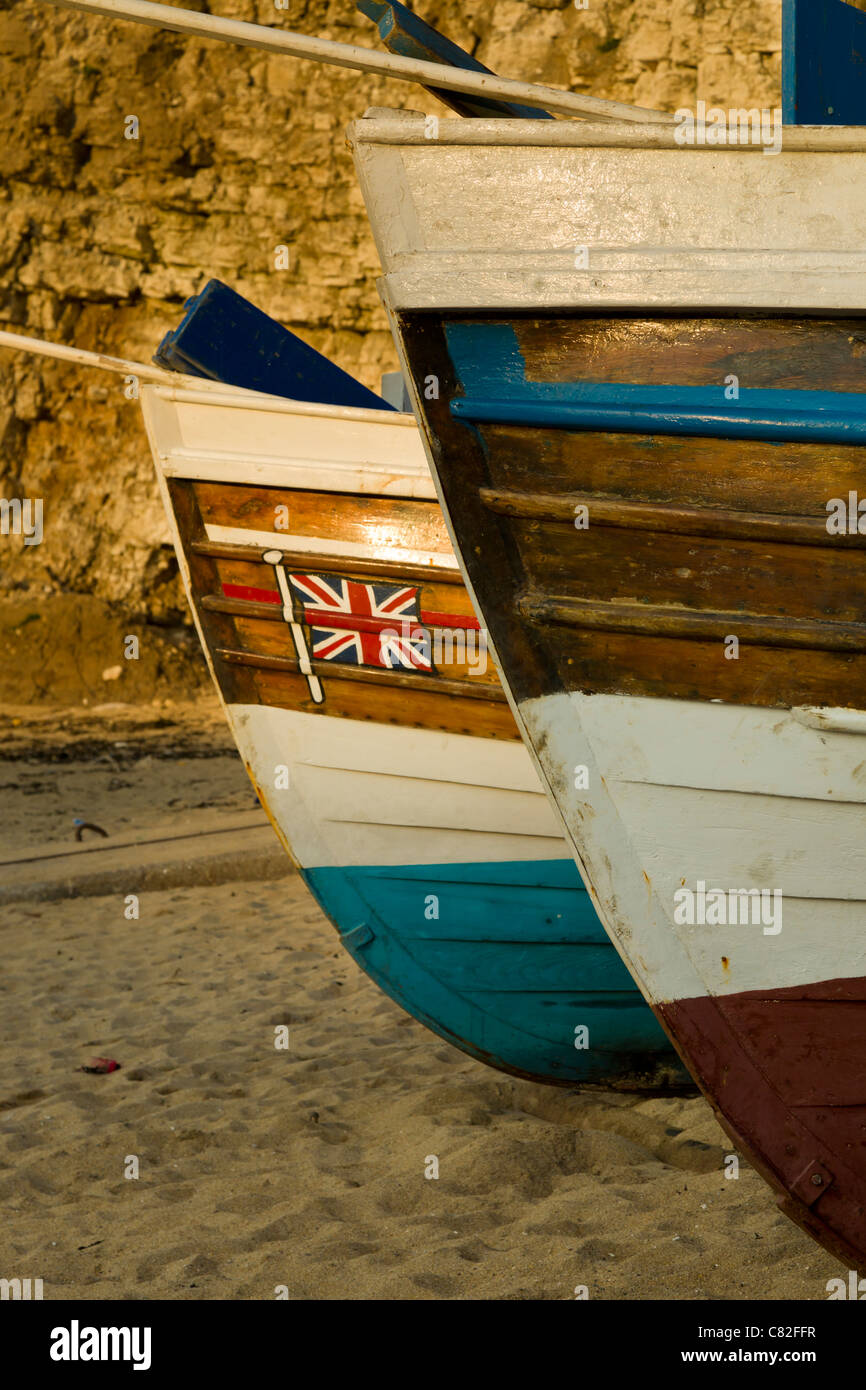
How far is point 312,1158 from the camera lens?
3266mm

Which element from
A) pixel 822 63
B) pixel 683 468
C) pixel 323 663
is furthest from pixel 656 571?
pixel 323 663

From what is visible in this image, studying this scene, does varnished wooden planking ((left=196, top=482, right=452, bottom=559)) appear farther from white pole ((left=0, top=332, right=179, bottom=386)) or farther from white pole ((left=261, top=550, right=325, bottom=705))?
white pole ((left=0, top=332, right=179, bottom=386))

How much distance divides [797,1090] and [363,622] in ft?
5.89

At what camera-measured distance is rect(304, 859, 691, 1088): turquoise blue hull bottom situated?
3.51 meters

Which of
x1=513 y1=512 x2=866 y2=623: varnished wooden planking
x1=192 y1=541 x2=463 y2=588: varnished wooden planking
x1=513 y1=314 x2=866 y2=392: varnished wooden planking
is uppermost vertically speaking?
x1=192 y1=541 x2=463 y2=588: varnished wooden planking

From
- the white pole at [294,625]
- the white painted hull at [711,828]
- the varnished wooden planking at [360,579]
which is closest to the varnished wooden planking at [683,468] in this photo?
the white painted hull at [711,828]

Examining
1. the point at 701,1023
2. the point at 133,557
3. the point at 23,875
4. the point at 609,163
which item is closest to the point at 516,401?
the point at 609,163

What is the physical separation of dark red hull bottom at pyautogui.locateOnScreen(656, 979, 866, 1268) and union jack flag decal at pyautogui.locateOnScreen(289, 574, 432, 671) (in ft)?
4.99

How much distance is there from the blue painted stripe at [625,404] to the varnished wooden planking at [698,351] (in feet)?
0.05

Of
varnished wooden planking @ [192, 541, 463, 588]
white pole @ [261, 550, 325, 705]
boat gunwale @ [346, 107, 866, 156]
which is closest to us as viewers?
boat gunwale @ [346, 107, 866, 156]

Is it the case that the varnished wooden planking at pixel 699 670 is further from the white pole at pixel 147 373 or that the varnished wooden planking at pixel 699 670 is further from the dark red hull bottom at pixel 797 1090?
the white pole at pixel 147 373

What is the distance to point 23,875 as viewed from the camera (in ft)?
20.1

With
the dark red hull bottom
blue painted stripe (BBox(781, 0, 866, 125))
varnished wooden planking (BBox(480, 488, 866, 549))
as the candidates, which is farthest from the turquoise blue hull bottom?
blue painted stripe (BBox(781, 0, 866, 125))

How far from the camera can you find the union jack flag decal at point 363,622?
3.38 m
